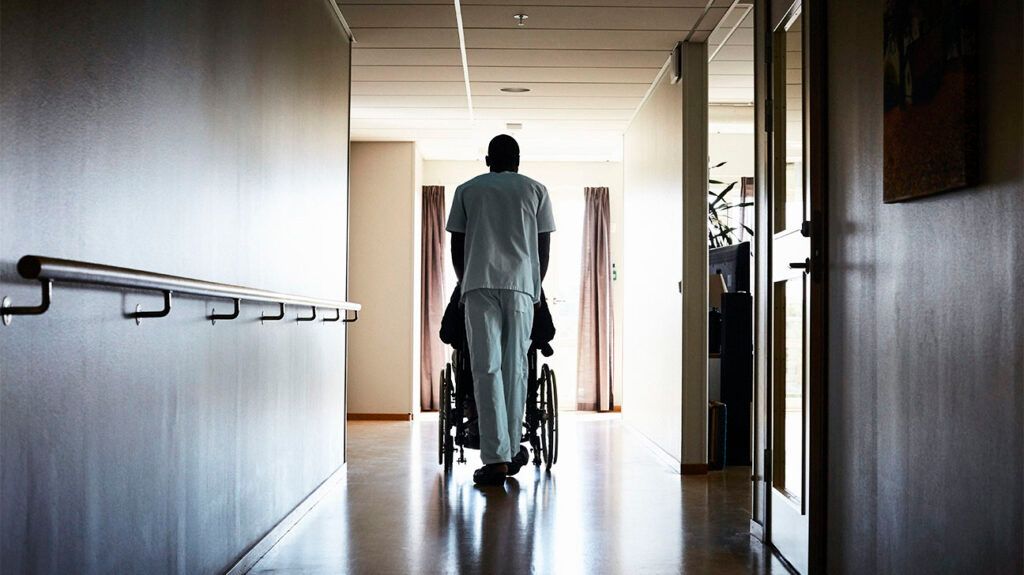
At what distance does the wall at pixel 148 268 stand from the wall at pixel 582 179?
6129 mm

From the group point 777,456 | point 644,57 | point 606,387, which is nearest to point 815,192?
point 777,456

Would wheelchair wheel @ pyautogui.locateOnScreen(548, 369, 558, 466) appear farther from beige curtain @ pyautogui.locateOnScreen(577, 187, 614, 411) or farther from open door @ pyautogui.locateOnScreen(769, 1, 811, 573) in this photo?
beige curtain @ pyautogui.locateOnScreen(577, 187, 614, 411)

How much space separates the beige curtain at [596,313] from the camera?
10078 millimetres

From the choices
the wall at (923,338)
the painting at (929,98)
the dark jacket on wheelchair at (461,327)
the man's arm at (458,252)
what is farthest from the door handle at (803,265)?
the man's arm at (458,252)

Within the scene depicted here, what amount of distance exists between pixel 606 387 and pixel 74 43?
837 cm

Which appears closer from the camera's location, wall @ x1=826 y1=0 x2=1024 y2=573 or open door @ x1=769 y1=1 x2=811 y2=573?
wall @ x1=826 y1=0 x2=1024 y2=573

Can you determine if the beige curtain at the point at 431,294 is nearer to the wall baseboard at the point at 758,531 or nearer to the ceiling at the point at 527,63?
the ceiling at the point at 527,63

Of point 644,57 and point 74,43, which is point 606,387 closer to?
point 644,57

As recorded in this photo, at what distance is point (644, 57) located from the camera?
608 centimetres

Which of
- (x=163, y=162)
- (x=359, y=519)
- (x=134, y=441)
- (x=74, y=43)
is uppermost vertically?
(x=74, y=43)

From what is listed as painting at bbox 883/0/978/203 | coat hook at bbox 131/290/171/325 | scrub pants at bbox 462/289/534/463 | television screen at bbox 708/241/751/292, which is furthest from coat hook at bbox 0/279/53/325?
television screen at bbox 708/241/751/292

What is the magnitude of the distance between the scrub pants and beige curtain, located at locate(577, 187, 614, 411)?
16.4ft

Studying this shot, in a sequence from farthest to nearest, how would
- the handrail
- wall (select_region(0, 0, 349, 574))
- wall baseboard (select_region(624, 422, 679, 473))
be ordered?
wall baseboard (select_region(624, 422, 679, 473)) → wall (select_region(0, 0, 349, 574)) → the handrail

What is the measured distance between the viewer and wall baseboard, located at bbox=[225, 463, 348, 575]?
3184 mm
